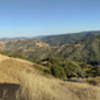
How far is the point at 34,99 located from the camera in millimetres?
6121

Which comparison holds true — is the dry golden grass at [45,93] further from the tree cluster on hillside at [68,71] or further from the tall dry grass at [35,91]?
the tree cluster on hillside at [68,71]

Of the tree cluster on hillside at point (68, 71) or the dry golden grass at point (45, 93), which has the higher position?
the dry golden grass at point (45, 93)

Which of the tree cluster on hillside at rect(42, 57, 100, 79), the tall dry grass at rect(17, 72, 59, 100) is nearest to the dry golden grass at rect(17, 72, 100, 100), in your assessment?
the tall dry grass at rect(17, 72, 59, 100)

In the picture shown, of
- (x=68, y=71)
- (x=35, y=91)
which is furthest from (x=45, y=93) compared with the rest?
(x=68, y=71)

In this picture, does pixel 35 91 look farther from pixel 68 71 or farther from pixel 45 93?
pixel 68 71

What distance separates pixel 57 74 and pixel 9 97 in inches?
1427

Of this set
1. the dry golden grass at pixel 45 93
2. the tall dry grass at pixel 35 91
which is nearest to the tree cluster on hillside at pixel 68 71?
the dry golden grass at pixel 45 93

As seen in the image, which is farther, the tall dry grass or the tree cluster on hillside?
the tree cluster on hillside

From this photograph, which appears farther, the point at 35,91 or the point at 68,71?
the point at 68,71

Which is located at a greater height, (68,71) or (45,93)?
(45,93)

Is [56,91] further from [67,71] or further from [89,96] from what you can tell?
[67,71]

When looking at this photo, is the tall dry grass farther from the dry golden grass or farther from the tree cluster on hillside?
the tree cluster on hillside

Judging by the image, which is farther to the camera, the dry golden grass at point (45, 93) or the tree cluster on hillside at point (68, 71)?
the tree cluster on hillside at point (68, 71)

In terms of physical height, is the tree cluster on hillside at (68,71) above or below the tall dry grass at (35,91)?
below
